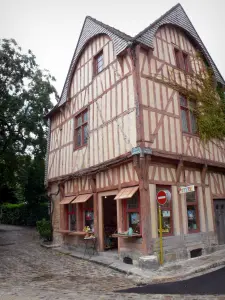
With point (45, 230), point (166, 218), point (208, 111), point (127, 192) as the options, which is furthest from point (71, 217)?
point (208, 111)

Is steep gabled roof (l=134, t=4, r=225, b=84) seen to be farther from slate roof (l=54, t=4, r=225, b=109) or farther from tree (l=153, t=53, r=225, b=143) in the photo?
tree (l=153, t=53, r=225, b=143)

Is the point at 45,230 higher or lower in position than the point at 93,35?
lower

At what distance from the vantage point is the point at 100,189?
9297mm

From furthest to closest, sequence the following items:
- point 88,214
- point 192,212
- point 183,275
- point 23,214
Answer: point 23,214
point 88,214
point 192,212
point 183,275

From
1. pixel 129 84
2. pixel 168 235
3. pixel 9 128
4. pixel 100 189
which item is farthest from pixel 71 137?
pixel 9 128

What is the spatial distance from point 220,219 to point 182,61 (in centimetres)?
613

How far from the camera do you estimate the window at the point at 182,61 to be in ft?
32.6

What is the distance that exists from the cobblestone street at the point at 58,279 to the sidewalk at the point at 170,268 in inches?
9.1

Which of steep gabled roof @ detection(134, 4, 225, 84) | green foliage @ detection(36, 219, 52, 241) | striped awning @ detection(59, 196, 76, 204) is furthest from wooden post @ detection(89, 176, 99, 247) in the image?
steep gabled roof @ detection(134, 4, 225, 84)

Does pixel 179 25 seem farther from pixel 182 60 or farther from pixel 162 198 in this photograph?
pixel 162 198

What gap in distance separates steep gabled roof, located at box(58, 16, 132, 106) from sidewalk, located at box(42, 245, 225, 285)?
21.7ft

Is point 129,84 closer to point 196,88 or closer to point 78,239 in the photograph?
point 196,88

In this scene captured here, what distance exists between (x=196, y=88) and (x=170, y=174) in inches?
151

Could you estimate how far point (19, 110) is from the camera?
1605 cm
